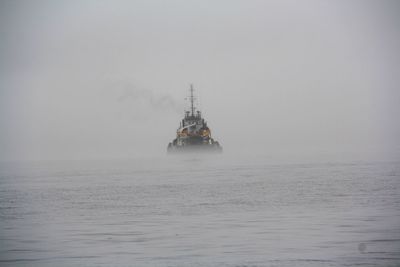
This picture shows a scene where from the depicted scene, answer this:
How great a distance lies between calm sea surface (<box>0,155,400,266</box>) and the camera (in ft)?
84.3

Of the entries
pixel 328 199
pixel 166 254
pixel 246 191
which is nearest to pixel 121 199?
pixel 246 191

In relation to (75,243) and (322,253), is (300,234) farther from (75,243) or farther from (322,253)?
(75,243)

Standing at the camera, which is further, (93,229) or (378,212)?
(378,212)

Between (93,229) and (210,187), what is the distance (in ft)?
95.1

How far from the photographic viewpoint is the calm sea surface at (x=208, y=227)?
2569 cm

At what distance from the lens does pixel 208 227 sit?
34.0m

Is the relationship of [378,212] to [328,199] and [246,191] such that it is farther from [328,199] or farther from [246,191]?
[246,191]

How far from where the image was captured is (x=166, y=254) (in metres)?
26.4

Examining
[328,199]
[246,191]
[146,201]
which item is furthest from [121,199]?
[328,199]

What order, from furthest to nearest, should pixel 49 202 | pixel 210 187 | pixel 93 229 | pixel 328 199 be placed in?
pixel 210 187 → pixel 49 202 → pixel 328 199 → pixel 93 229

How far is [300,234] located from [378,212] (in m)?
8.69

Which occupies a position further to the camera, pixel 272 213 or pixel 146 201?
pixel 146 201

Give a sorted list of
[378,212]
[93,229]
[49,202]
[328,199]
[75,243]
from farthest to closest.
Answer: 1. [49,202]
2. [328,199]
3. [378,212]
4. [93,229]
5. [75,243]

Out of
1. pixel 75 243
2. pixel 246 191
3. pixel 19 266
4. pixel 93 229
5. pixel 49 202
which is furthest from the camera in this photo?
pixel 246 191
